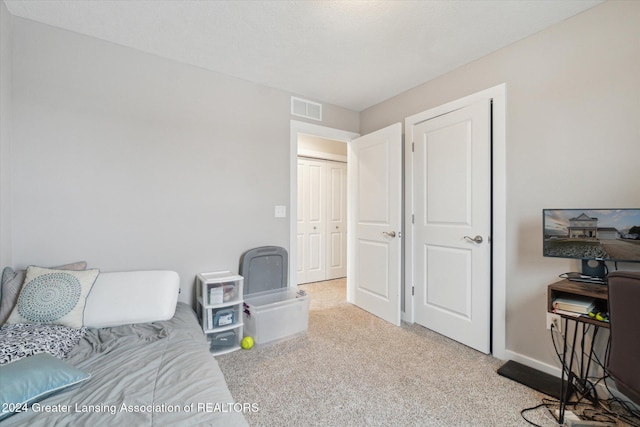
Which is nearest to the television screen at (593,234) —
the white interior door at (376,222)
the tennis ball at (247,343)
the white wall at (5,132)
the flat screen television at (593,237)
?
the flat screen television at (593,237)

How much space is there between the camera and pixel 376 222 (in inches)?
121

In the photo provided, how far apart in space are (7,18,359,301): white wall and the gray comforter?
2.74ft

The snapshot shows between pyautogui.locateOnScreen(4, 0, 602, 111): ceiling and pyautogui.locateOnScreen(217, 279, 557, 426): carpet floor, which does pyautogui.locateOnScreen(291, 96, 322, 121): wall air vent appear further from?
pyautogui.locateOnScreen(217, 279, 557, 426): carpet floor

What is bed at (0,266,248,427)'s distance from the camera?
0.95m

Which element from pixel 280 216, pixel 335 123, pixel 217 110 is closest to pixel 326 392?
→ pixel 280 216

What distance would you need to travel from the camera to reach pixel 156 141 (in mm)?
2314

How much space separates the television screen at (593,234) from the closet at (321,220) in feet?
10.6

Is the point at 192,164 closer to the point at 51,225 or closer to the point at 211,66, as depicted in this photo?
the point at 211,66

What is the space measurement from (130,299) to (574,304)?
8.83 ft

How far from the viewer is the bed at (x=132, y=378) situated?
3.11 ft

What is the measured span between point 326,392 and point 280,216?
171cm

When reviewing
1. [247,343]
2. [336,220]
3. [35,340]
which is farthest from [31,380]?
[336,220]

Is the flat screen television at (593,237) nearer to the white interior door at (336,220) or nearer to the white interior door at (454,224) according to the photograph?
the white interior door at (454,224)

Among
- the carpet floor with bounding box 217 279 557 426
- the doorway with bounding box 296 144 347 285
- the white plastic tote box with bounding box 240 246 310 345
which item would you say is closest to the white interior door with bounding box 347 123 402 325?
the carpet floor with bounding box 217 279 557 426
